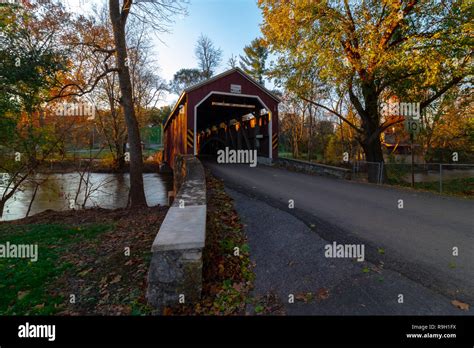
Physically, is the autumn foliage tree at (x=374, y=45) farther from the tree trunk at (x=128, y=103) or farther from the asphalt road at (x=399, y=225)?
the tree trunk at (x=128, y=103)

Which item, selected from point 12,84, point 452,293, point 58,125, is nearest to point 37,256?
point 12,84

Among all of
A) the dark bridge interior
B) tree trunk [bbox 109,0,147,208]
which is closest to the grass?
tree trunk [bbox 109,0,147,208]

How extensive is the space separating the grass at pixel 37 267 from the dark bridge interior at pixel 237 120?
10.6m

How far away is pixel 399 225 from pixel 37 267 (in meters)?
5.59

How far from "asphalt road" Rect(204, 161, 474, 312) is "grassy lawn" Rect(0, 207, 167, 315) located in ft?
7.02

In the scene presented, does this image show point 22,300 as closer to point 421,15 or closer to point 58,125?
point 58,125

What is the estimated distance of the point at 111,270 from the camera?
11.1ft

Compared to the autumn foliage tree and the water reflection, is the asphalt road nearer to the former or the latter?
the autumn foliage tree

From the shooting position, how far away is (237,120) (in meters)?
17.9

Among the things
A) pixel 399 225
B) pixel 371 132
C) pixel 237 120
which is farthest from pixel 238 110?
pixel 399 225

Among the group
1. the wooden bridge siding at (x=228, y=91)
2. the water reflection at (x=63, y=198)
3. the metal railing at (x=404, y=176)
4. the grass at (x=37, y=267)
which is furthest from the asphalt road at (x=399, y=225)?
the wooden bridge siding at (x=228, y=91)

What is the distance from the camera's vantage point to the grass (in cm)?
279

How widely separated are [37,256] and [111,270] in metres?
1.76

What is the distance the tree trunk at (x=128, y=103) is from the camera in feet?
25.2
